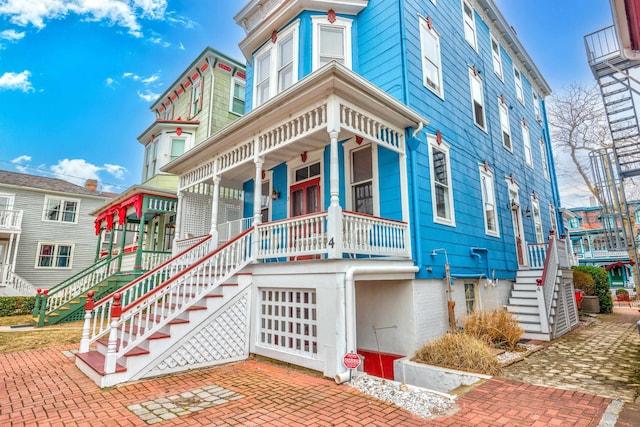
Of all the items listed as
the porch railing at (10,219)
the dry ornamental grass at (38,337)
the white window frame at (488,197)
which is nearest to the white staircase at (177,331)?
the dry ornamental grass at (38,337)

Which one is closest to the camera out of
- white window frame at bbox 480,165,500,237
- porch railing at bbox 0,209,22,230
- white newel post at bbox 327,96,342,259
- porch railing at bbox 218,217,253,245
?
white newel post at bbox 327,96,342,259

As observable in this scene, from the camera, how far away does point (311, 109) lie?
6.42 metres

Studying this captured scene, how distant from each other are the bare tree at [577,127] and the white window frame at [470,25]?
13.6 meters

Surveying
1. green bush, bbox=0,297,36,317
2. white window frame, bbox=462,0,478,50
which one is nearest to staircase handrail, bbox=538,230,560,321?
white window frame, bbox=462,0,478,50

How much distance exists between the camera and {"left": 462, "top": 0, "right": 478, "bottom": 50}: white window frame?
11.2 m

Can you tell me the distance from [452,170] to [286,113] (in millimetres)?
4664

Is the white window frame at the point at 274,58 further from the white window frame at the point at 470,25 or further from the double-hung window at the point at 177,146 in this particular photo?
the double-hung window at the point at 177,146

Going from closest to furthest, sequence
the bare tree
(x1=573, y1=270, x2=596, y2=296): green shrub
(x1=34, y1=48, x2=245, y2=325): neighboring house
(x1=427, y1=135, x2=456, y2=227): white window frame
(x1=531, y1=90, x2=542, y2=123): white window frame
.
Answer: (x1=427, y1=135, x2=456, y2=227): white window frame < (x1=34, y1=48, x2=245, y2=325): neighboring house < (x1=573, y1=270, x2=596, y2=296): green shrub < (x1=531, y1=90, x2=542, y2=123): white window frame < the bare tree

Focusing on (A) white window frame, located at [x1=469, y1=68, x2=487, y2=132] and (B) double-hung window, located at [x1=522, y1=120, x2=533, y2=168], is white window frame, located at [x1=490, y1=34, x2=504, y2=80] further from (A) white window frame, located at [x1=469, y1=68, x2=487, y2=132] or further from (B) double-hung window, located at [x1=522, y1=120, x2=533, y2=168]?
(B) double-hung window, located at [x1=522, y1=120, x2=533, y2=168]

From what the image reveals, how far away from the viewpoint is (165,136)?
15.2m

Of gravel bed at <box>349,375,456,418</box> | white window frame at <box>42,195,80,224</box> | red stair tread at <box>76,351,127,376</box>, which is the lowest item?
gravel bed at <box>349,375,456,418</box>

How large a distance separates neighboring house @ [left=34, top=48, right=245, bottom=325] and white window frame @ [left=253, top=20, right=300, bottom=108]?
3.69m

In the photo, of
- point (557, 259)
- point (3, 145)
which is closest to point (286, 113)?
point (557, 259)

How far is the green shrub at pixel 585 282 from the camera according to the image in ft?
44.9
